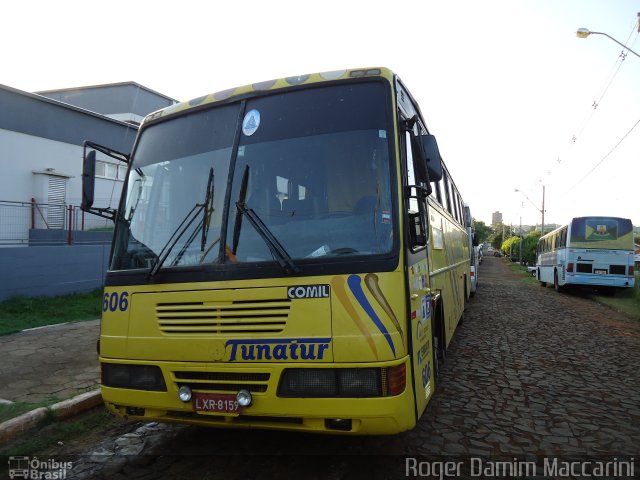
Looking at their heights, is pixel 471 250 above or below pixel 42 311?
above

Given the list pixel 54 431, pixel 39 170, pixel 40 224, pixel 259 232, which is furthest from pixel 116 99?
pixel 259 232

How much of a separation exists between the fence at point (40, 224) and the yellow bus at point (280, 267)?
8.28 metres

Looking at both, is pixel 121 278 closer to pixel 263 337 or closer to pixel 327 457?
pixel 263 337

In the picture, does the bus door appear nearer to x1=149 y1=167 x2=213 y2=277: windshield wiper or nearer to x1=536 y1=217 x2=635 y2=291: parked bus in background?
x1=149 y1=167 x2=213 y2=277: windshield wiper

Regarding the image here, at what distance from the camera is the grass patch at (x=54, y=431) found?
158 inches

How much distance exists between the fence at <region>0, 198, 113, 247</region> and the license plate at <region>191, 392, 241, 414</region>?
8899 millimetres

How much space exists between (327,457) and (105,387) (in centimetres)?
179

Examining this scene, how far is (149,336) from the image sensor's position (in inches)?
138

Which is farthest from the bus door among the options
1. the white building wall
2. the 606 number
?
the white building wall

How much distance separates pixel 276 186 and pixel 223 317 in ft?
3.31

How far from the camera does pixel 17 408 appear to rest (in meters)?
4.61

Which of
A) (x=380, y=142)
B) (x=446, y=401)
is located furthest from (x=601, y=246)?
(x=380, y=142)

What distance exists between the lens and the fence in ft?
36.0

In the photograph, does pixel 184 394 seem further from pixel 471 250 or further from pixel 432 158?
pixel 471 250
